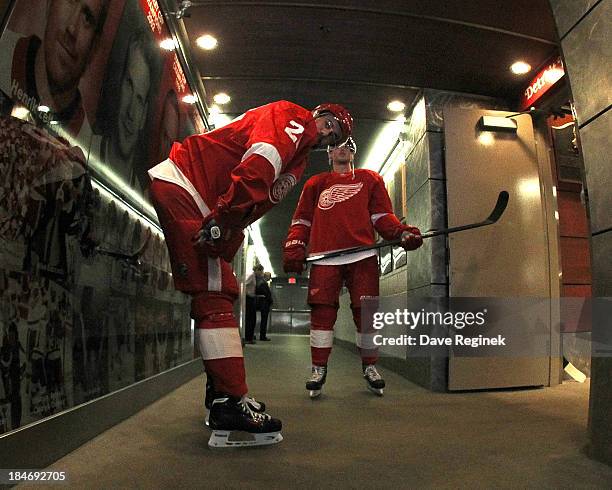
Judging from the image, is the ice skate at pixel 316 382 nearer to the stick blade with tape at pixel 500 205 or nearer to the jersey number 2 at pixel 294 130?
the stick blade with tape at pixel 500 205

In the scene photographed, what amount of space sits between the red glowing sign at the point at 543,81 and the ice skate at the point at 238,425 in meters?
2.86

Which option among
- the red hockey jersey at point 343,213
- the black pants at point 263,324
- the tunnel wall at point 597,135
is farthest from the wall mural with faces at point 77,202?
the black pants at point 263,324

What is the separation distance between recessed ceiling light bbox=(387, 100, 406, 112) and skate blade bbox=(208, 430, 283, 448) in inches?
116

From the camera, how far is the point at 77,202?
1.66m

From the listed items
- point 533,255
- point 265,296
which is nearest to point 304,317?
point 265,296

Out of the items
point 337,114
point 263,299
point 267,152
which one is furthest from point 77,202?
point 263,299

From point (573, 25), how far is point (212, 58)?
7.35ft

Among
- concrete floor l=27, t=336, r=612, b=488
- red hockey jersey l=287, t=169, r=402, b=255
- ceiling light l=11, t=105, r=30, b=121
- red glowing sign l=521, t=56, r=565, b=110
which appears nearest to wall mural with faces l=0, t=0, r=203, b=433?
ceiling light l=11, t=105, r=30, b=121

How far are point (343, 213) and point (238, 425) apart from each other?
1.76 m

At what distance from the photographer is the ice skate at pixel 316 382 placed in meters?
2.73

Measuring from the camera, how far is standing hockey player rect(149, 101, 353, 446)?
64.1 inches

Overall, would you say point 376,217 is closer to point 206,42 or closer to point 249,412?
point 206,42

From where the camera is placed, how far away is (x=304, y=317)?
2120cm

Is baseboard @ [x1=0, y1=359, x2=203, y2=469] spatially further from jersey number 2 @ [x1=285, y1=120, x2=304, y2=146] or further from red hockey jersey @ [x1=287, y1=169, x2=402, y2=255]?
red hockey jersey @ [x1=287, y1=169, x2=402, y2=255]
